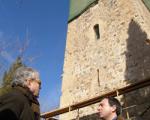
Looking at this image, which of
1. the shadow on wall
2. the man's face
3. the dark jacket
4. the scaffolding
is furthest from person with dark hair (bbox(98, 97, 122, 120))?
the shadow on wall

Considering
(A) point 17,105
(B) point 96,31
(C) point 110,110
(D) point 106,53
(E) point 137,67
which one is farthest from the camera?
(B) point 96,31

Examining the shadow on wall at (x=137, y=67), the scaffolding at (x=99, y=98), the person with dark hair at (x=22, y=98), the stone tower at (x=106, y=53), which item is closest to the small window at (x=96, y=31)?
the stone tower at (x=106, y=53)

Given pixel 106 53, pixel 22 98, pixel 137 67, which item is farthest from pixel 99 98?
pixel 22 98

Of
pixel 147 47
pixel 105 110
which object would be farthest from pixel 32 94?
pixel 147 47

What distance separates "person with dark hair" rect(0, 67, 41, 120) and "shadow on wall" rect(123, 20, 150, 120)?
20.7 ft

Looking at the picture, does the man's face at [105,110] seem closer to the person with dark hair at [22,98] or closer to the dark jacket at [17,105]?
the person with dark hair at [22,98]

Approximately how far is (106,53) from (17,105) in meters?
8.91

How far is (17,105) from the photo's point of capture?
7.15 ft

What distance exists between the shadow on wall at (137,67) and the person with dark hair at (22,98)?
249 inches

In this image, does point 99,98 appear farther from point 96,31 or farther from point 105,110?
point 105,110

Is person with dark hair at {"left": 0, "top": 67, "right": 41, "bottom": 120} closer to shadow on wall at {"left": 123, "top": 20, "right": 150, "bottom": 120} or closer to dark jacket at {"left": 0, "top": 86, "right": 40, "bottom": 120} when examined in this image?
dark jacket at {"left": 0, "top": 86, "right": 40, "bottom": 120}

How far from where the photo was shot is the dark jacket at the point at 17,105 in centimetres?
212

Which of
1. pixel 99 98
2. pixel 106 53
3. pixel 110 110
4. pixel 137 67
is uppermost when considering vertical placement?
pixel 106 53

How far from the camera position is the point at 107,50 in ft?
35.9
